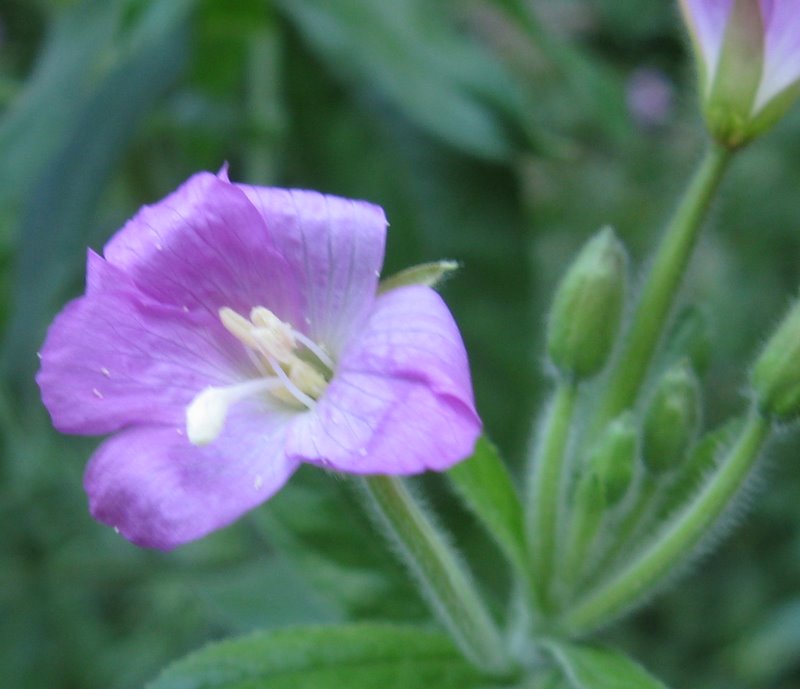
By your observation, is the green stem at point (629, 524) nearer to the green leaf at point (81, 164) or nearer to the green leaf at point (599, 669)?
the green leaf at point (599, 669)

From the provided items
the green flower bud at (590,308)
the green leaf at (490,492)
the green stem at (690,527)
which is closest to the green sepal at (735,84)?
the green flower bud at (590,308)

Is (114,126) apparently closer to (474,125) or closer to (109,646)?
(474,125)

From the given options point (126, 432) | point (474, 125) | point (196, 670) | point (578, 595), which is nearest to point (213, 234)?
point (126, 432)

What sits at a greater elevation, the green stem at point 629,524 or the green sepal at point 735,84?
the green sepal at point 735,84

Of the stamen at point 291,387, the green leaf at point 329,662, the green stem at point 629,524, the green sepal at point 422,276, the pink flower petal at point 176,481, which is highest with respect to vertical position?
the green sepal at point 422,276

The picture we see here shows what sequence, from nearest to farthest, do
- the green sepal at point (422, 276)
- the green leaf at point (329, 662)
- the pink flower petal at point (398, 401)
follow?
the pink flower petal at point (398, 401) < the green sepal at point (422, 276) < the green leaf at point (329, 662)
